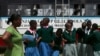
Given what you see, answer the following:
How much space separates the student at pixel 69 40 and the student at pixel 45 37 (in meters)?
0.55

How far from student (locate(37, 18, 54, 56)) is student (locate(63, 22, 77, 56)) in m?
0.55

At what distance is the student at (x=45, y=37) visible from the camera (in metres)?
10.8

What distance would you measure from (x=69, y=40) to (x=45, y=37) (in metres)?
0.76

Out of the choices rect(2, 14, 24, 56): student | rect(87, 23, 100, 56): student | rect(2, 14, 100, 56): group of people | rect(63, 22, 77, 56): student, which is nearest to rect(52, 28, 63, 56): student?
rect(2, 14, 100, 56): group of people

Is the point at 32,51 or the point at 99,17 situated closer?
the point at 32,51

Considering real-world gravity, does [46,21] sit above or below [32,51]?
above

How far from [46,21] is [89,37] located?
1134 millimetres

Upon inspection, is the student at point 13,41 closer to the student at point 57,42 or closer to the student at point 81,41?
the student at point 81,41

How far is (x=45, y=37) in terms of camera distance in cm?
1089

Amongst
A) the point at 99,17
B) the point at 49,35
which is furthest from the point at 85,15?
the point at 49,35

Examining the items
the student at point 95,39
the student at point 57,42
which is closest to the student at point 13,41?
the student at point 95,39

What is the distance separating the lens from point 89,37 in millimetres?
10438

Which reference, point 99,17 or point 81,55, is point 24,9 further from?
point 81,55

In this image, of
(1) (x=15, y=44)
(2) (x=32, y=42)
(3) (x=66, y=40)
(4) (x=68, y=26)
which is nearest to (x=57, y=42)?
(3) (x=66, y=40)
